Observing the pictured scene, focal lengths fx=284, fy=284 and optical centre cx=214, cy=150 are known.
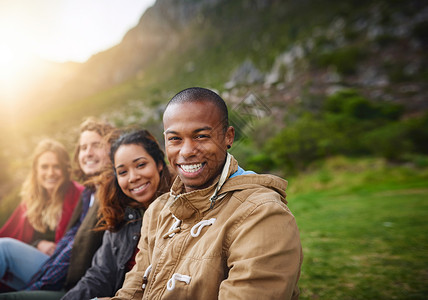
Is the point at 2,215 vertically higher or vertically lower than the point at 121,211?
lower

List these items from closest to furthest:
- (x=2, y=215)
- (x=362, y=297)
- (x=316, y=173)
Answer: (x=362, y=297) < (x=2, y=215) < (x=316, y=173)

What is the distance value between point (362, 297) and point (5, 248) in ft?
13.5

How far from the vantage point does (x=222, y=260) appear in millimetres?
1354

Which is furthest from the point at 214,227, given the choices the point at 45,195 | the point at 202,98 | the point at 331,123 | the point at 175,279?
the point at 331,123

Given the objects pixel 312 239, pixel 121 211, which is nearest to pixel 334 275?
pixel 312 239

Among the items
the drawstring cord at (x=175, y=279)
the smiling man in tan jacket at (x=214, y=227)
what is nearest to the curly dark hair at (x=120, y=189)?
the smiling man in tan jacket at (x=214, y=227)

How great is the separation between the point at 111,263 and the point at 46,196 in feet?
6.12

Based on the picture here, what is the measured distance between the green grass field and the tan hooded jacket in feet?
9.24

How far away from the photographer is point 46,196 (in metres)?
3.61

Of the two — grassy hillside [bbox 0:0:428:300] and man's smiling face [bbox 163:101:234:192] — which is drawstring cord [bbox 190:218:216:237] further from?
grassy hillside [bbox 0:0:428:300]

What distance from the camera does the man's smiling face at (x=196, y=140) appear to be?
1.54 metres

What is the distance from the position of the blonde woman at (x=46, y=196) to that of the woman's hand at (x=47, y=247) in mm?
59

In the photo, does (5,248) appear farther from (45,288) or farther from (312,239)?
(312,239)

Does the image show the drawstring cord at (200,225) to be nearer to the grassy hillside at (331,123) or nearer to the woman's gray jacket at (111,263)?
the grassy hillside at (331,123)
